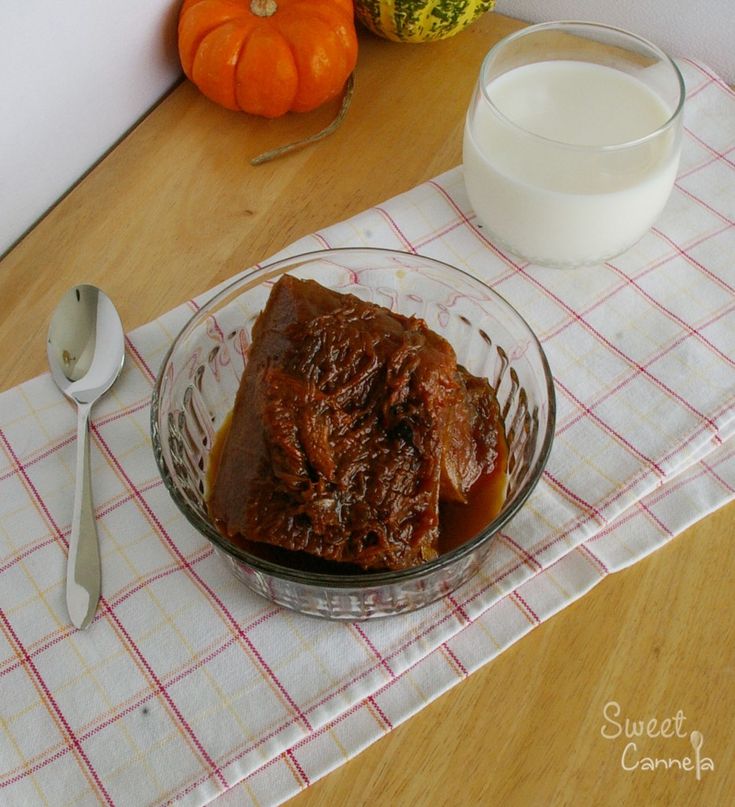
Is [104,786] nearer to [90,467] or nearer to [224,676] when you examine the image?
[224,676]

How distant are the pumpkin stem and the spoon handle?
0.83 meters

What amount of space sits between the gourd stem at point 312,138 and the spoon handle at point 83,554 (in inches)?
25.3

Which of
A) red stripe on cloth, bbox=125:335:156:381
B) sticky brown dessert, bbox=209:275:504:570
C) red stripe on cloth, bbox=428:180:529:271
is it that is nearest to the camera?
sticky brown dessert, bbox=209:275:504:570

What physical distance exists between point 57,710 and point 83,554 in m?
0.19

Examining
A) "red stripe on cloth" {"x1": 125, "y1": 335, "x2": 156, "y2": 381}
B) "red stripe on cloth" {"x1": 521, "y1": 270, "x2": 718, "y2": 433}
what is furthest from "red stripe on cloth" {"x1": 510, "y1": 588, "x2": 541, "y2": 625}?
"red stripe on cloth" {"x1": 125, "y1": 335, "x2": 156, "y2": 381}

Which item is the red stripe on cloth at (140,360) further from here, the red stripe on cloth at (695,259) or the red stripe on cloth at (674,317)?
the red stripe on cloth at (695,259)

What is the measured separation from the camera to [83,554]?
1.13 meters

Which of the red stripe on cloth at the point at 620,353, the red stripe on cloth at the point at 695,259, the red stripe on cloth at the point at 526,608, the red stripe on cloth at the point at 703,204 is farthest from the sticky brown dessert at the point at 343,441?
the red stripe on cloth at the point at 703,204

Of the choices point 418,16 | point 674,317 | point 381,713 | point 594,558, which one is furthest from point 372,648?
point 418,16

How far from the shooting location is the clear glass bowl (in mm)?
971

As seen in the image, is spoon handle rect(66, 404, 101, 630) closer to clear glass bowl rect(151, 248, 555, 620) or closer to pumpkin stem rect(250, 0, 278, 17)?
clear glass bowl rect(151, 248, 555, 620)

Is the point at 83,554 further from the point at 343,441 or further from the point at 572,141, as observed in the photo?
the point at 572,141

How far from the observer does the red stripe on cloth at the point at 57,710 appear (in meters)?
0.98

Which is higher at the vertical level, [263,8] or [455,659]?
[263,8]
